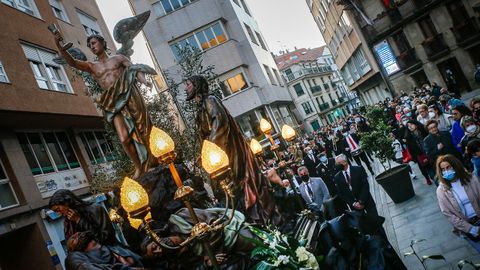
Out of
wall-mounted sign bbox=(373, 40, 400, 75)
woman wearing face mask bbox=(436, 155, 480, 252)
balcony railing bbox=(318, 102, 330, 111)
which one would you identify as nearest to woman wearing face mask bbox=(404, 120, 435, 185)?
woman wearing face mask bbox=(436, 155, 480, 252)

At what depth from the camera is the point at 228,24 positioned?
1176 inches

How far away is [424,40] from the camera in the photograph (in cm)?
3138

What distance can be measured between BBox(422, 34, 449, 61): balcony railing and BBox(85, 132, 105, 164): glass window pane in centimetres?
2584

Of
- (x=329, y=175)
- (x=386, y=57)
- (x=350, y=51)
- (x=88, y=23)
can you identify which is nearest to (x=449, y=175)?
(x=329, y=175)

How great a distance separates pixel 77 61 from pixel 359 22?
108ft

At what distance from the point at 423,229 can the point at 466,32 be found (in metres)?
26.6

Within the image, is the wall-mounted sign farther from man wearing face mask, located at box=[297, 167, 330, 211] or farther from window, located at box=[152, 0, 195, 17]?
man wearing face mask, located at box=[297, 167, 330, 211]

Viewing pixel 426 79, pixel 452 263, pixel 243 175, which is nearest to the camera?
pixel 243 175

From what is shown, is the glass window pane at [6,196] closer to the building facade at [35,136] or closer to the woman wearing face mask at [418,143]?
the building facade at [35,136]

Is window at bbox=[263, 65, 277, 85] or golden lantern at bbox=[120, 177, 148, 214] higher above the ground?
window at bbox=[263, 65, 277, 85]

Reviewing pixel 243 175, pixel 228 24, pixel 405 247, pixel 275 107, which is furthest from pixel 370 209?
pixel 275 107

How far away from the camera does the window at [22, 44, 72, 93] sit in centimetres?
1646

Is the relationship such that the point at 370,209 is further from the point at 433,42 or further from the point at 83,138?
the point at 433,42

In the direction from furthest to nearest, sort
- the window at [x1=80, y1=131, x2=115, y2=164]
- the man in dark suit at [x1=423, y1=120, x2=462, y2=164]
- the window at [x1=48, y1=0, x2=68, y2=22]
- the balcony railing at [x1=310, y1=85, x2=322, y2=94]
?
the balcony railing at [x1=310, y1=85, x2=322, y2=94] → the window at [x1=48, y1=0, x2=68, y2=22] → the window at [x1=80, y1=131, x2=115, y2=164] → the man in dark suit at [x1=423, y1=120, x2=462, y2=164]
